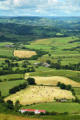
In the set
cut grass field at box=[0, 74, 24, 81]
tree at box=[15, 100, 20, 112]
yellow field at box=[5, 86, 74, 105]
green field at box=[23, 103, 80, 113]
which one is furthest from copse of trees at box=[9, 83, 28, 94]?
cut grass field at box=[0, 74, 24, 81]

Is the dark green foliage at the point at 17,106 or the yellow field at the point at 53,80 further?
the yellow field at the point at 53,80

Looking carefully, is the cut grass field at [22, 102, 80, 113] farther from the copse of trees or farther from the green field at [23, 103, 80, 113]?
the copse of trees

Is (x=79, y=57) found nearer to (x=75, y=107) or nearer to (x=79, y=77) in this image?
(x=79, y=77)

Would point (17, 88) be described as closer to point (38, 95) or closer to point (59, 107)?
point (38, 95)

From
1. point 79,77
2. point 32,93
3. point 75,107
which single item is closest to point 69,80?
point 79,77

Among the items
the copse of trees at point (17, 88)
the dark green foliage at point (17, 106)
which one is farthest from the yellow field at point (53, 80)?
the dark green foliage at point (17, 106)

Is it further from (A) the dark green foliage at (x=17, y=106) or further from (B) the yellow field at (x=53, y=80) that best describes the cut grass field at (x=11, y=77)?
(A) the dark green foliage at (x=17, y=106)

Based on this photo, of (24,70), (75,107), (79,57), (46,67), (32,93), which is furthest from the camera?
(79,57)

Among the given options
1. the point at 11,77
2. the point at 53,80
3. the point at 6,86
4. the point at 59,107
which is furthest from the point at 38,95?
the point at 11,77
